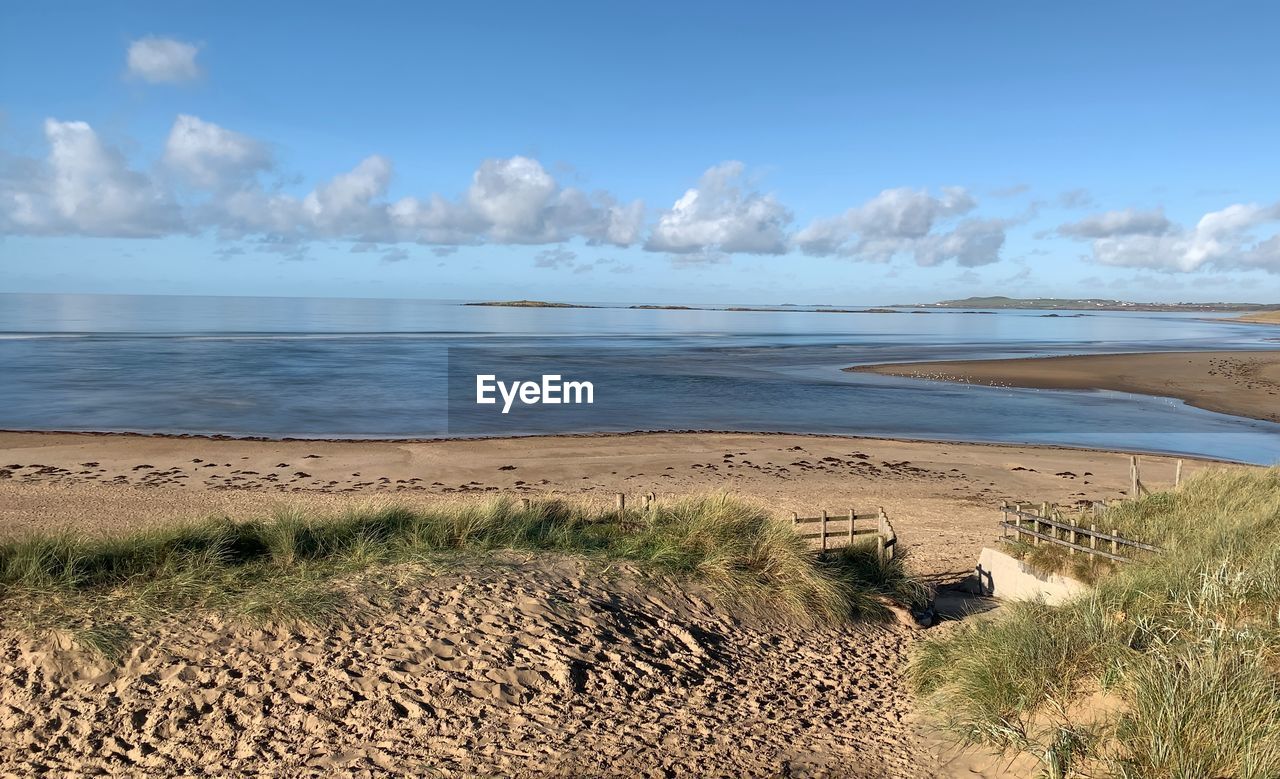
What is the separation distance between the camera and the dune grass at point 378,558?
7.54 m

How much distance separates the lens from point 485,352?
65500mm

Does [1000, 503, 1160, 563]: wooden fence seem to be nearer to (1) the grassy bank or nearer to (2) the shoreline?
(1) the grassy bank

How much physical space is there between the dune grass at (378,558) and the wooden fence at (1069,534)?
2042mm

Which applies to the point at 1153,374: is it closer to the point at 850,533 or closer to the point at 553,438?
the point at 553,438

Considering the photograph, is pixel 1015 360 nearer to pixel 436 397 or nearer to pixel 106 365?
pixel 436 397

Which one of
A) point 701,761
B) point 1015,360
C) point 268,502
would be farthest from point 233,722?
point 1015,360

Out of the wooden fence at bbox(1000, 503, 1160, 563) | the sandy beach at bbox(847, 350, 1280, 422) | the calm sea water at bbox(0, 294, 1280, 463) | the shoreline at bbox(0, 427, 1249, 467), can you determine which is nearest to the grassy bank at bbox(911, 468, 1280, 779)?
the wooden fence at bbox(1000, 503, 1160, 563)

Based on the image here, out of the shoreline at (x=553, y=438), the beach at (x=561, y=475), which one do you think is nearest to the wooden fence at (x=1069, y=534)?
the beach at (x=561, y=475)

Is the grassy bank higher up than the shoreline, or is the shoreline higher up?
the grassy bank

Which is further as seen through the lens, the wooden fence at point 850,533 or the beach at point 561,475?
the beach at point 561,475

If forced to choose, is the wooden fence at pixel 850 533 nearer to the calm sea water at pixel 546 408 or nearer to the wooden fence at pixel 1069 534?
the wooden fence at pixel 1069 534

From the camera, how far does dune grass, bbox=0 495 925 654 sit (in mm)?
7543

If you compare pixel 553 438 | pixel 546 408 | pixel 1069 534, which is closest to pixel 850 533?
pixel 1069 534

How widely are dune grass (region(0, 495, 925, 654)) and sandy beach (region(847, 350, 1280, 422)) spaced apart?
31.1 m
